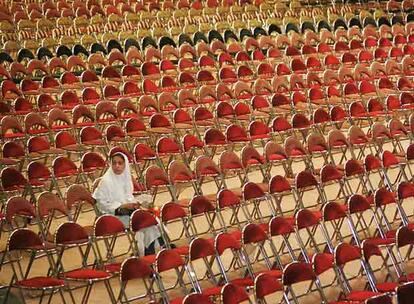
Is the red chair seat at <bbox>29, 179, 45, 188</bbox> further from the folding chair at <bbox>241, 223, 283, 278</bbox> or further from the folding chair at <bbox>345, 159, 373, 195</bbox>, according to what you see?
the folding chair at <bbox>345, 159, 373, 195</bbox>

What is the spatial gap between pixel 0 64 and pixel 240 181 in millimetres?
3532

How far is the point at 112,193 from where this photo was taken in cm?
725

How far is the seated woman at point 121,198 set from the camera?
7020mm

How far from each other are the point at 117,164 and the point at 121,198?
0.99ft

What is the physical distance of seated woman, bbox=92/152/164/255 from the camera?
7020 mm

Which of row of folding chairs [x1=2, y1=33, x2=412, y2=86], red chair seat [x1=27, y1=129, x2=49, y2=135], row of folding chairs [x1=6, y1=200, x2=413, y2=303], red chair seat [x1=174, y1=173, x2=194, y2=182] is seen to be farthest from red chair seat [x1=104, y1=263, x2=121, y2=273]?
row of folding chairs [x1=2, y1=33, x2=412, y2=86]

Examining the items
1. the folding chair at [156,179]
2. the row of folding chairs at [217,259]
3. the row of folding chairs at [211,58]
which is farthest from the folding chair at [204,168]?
the row of folding chairs at [211,58]

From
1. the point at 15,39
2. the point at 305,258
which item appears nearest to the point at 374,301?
the point at 305,258

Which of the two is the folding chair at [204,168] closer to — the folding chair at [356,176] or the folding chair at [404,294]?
the folding chair at [356,176]

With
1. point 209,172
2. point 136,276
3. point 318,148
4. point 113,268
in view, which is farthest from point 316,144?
point 136,276

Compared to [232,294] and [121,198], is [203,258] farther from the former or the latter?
[121,198]

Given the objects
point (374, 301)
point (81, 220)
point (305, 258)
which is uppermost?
point (81, 220)

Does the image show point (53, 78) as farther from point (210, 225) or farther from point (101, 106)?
point (210, 225)

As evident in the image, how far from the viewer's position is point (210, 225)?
749 cm
